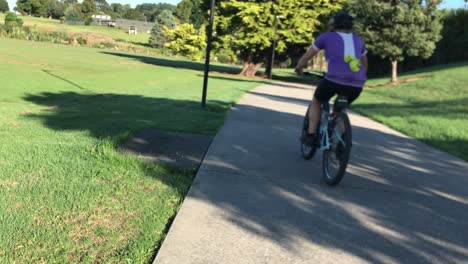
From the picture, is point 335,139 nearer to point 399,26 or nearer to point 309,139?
point 309,139

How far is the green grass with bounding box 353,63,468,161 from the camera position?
9.24 metres

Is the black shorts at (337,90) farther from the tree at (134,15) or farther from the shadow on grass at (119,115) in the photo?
the tree at (134,15)

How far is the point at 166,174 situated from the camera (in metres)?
4.83

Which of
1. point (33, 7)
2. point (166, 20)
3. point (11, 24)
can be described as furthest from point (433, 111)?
point (33, 7)

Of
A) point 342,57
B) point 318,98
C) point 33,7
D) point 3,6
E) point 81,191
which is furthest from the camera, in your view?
point 3,6

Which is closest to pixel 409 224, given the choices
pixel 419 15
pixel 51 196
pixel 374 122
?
pixel 51 196

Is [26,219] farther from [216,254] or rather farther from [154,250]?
[216,254]

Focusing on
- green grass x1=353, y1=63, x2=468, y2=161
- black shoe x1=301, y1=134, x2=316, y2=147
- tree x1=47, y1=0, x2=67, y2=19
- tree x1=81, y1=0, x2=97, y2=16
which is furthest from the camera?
tree x1=81, y1=0, x2=97, y2=16

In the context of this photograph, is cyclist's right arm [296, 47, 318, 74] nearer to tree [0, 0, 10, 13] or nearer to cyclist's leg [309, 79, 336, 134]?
cyclist's leg [309, 79, 336, 134]

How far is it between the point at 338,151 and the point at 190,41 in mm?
46495

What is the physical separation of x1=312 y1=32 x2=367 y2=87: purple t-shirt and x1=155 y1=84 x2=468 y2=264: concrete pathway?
1.17m

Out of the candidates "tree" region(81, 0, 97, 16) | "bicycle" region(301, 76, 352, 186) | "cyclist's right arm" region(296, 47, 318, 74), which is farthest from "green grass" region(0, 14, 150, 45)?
"bicycle" region(301, 76, 352, 186)

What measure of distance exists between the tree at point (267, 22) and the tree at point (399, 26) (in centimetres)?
595

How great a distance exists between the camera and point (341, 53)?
521 cm
